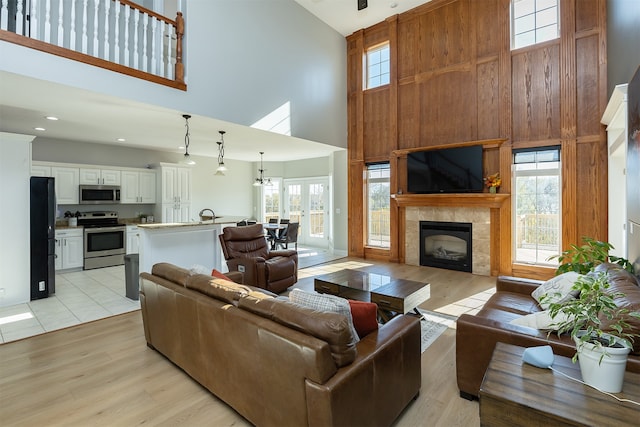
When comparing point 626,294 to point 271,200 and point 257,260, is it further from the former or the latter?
point 271,200

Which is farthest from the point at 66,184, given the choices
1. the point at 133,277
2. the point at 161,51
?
the point at 161,51

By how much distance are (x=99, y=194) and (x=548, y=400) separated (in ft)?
25.4

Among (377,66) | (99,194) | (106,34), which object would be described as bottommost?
(99,194)

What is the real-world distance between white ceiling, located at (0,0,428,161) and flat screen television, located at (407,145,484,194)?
6.87ft

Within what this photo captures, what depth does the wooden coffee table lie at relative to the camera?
3.07 metres

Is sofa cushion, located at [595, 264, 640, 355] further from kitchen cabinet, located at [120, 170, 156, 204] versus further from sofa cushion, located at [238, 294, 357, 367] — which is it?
kitchen cabinet, located at [120, 170, 156, 204]

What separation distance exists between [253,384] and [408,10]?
7327 millimetres

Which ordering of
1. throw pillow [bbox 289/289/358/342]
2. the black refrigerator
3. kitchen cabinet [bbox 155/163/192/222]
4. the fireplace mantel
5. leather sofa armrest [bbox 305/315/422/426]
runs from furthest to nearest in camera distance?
kitchen cabinet [bbox 155/163/192/222] < the fireplace mantel < the black refrigerator < throw pillow [bbox 289/289/358/342] < leather sofa armrest [bbox 305/315/422/426]

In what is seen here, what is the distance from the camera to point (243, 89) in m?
4.97

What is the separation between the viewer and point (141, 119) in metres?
4.63

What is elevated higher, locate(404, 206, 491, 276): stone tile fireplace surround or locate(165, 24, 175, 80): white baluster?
locate(165, 24, 175, 80): white baluster

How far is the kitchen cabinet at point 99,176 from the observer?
6.36 meters

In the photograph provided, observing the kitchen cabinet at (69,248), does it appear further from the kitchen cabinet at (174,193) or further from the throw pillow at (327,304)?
the throw pillow at (327,304)

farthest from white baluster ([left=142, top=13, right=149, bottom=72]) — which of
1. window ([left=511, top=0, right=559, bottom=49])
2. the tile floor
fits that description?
window ([left=511, top=0, right=559, bottom=49])
